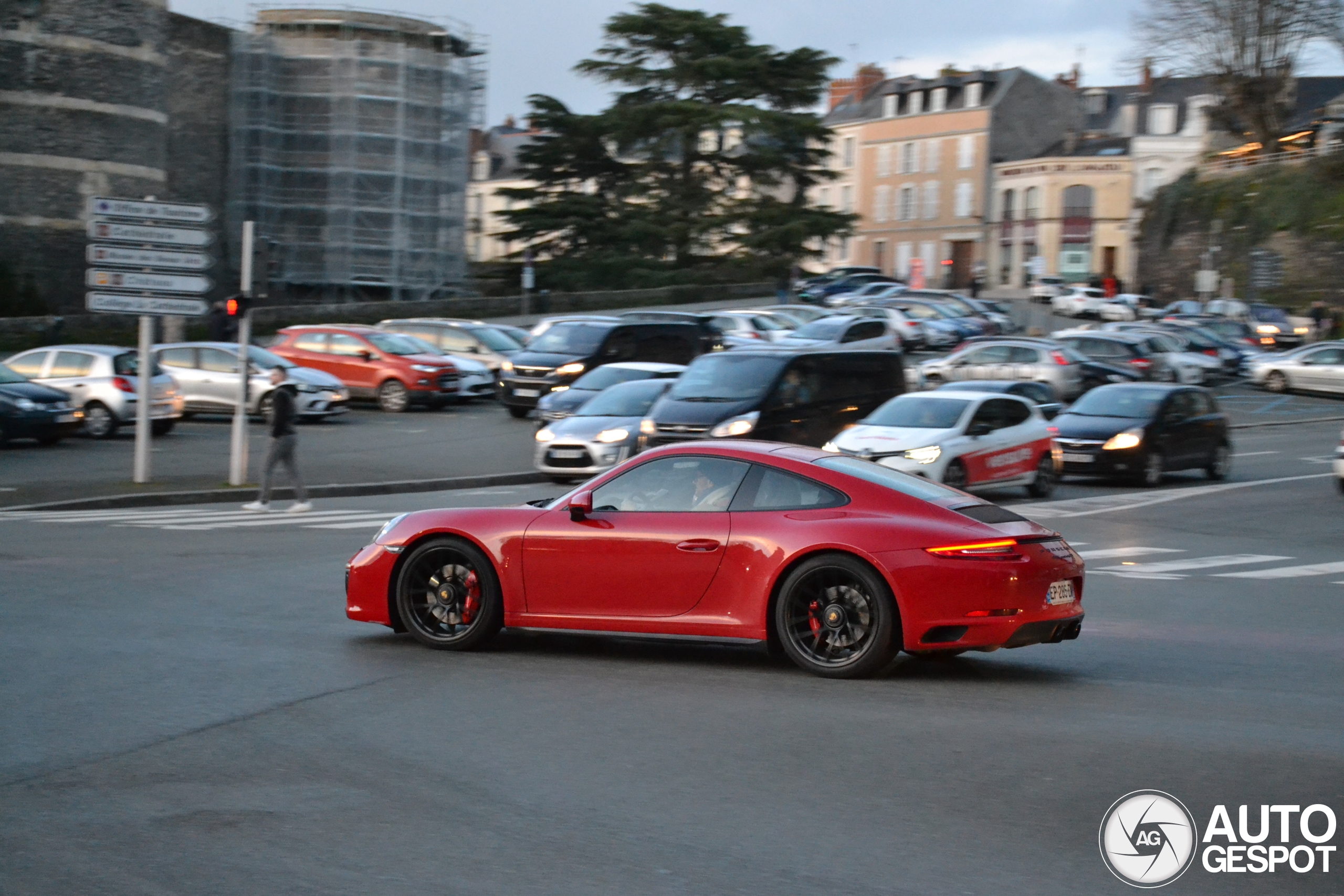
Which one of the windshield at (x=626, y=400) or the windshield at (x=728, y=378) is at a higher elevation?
the windshield at (x=728, y=378)

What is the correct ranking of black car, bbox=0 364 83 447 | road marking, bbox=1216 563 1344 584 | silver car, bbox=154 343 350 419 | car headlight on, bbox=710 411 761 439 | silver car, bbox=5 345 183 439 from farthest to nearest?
silver car, bbox=154 343 350 419 → silver car, bbox=5 345 183 439 → black car, bbox=0 364 83 447 → car headlight on, bbox=710 411 761 439 → road marking, bbox=1216 563 1344 584

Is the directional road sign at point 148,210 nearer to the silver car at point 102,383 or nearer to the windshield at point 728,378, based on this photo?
the silver car at point 102,383

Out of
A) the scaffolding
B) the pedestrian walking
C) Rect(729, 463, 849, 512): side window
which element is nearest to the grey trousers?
the pedestrian walking

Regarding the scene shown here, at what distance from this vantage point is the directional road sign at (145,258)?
21141mm

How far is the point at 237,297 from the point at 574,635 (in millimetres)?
13085

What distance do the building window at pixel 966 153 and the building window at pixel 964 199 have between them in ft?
3.29

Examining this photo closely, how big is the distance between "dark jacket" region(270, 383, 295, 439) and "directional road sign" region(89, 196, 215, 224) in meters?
3.29

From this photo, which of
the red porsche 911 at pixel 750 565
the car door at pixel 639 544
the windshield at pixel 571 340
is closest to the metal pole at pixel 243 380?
the windshield at pixel 571 340

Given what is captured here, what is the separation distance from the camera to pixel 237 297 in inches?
849

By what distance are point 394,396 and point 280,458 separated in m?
15.0

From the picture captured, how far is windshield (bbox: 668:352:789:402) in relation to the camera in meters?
22.9

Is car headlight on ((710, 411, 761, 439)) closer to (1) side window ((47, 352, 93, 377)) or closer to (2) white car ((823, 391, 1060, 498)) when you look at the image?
(2) white car ((823, 391, 1060, 498))

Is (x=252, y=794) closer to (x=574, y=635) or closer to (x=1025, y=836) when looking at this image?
(x=1025, y=836)

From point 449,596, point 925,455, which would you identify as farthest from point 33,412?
point 449,596
